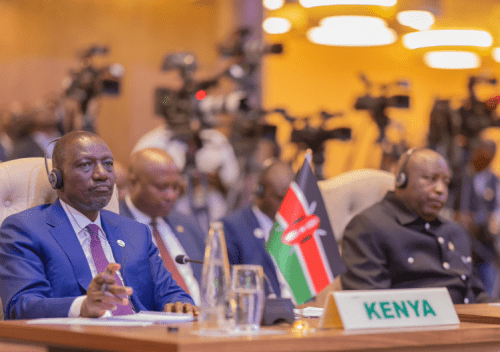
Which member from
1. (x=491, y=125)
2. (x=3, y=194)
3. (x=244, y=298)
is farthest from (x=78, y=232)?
(x=491, y=125)

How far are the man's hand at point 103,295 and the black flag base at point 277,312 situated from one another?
0.30m

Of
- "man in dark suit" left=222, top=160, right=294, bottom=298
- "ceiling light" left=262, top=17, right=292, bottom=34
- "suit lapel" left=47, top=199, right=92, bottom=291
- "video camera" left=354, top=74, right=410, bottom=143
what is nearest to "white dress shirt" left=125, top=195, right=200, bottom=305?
"man in dark suit" left=222, top=160, right=294, bottom=298

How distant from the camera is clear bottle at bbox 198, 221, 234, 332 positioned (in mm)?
1476

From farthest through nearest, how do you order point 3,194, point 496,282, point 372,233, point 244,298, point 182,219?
point 496,282
point 182,219
point 372,233
point 3,194
point 244,298

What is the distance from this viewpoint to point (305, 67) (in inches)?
338

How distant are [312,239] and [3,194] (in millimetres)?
932

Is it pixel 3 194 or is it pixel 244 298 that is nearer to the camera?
pixel 244 298

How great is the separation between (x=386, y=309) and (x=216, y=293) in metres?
0.40

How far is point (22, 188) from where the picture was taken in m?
2.32

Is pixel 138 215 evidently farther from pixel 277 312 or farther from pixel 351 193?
pixel 277 312

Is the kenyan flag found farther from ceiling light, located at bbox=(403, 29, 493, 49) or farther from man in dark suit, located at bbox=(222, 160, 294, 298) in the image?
ceiling light, located at bbox=(403, 29, 493, 49)

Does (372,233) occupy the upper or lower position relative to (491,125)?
lower

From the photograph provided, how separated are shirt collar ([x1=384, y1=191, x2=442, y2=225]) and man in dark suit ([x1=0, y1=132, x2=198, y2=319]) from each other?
1141 mm

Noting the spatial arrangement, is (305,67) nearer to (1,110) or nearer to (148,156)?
(1,110)
